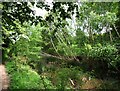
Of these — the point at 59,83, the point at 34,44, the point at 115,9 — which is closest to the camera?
the point at 59,83

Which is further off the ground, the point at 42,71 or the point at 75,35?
the point at 75,35

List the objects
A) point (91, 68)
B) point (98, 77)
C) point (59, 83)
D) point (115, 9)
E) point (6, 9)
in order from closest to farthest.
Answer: point (6, 9), point (59, 83), point (115, 9), point (98, 77), point (91, 68)

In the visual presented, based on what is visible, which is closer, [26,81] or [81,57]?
[26,81]

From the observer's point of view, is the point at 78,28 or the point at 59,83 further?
the point at 78,28

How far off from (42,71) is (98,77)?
3.03 m

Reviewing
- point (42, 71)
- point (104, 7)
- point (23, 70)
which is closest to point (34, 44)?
point (42, 71)

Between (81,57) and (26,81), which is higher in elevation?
(81,57)

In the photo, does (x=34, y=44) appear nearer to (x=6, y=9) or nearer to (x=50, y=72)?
(x=50, y=72)

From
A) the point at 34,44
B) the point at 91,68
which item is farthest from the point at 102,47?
the point at 34,44

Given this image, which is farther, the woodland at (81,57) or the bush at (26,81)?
the woodland at (81,57)

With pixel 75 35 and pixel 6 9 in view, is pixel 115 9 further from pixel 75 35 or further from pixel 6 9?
pixel 6 9

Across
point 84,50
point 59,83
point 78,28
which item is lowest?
point 59,83

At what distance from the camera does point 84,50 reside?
11352 mm

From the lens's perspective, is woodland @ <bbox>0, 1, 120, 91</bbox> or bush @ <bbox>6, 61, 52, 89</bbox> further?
woodland @ <bbox>0, 1, 120, 91</bbox>
